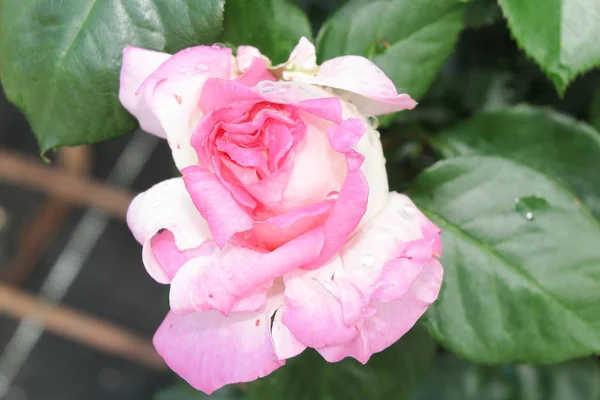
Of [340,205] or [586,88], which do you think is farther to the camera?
[586,88]

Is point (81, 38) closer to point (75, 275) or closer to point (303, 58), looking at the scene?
point (303, 58)

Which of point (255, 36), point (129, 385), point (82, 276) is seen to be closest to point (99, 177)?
point (82, 276)

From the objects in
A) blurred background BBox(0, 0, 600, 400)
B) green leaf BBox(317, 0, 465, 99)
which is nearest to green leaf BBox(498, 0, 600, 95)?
green leaf BBox(317, 0, 465, 99)

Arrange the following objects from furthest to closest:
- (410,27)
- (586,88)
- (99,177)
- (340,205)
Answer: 1. (99,177)
2. (586,88)
3. (410,27)
4. (340,205)

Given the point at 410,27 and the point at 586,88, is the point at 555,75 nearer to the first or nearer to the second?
the point at 410,27

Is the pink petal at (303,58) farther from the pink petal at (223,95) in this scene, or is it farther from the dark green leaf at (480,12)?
the dark green leaf at (480,12)

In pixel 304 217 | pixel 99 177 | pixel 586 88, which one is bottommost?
pixel 99 177

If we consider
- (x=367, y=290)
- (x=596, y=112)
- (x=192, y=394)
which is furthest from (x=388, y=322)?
(x=192, y=394)

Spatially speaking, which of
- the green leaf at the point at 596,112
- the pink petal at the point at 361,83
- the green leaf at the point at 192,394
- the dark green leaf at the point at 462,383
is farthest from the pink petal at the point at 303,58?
the green leaf at the point at 192,394
